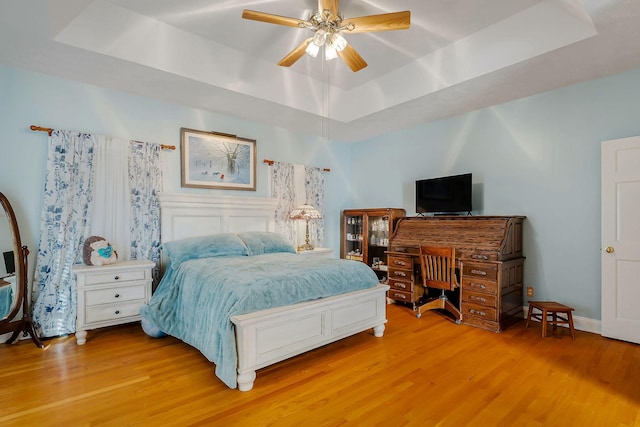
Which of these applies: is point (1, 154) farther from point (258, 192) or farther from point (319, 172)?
point (319, 172)

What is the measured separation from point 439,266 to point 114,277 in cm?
341

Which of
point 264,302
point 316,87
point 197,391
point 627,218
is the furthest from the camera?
point 316,87

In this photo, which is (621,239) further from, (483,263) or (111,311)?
(111,311)

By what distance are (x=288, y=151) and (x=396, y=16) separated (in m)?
2.97

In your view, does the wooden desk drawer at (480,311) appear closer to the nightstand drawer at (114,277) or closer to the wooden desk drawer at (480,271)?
the wooden desk drawer at (480,271)

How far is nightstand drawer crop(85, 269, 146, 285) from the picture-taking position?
298 cm

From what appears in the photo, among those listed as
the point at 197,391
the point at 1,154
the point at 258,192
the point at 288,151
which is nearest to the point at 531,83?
the point at 288,151

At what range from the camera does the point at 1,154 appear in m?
3.00

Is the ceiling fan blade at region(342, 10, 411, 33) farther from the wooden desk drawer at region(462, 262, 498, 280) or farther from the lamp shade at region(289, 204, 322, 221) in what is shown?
the lamp shade at region(289, 204, 322, 221)

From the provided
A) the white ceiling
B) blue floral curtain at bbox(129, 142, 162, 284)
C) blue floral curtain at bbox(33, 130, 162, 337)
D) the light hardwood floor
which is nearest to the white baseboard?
the light hardwood floor

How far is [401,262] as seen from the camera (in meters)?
4.25

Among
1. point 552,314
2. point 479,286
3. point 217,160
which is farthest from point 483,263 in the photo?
point 217,160

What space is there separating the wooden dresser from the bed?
1.07 m

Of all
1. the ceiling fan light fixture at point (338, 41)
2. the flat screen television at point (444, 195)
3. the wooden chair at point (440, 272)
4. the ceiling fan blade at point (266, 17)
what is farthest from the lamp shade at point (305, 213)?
the ceiling fan blade at point (266, 17)
